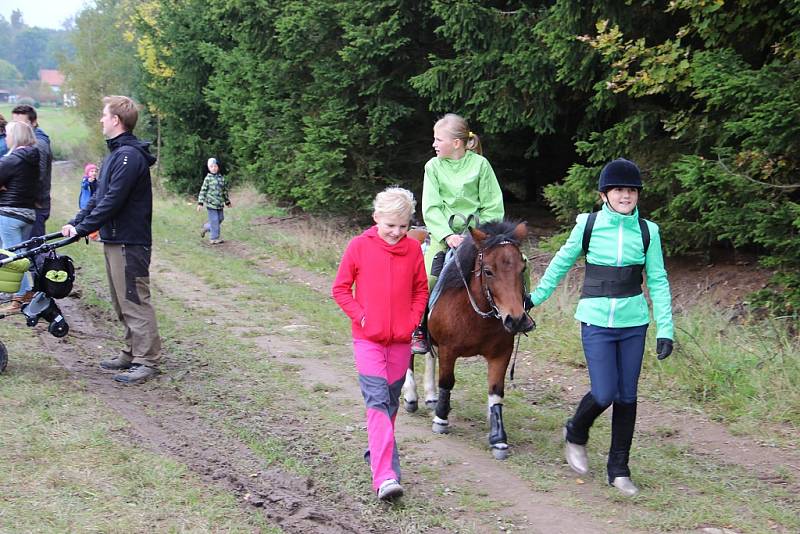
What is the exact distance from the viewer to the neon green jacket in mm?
6457

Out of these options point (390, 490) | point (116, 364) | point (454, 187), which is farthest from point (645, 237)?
point (116, 364)

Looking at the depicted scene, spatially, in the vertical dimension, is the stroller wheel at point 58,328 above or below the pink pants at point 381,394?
below

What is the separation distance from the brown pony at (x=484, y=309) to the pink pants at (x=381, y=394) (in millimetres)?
822

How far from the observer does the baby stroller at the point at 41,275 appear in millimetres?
7125

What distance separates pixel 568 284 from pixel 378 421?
7.18 metres

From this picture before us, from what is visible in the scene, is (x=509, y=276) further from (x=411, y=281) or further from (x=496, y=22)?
(x=496, y=22)

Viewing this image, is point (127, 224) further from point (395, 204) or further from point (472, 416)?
point (472, 416)

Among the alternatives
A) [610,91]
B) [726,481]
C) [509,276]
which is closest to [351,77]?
[610,91]

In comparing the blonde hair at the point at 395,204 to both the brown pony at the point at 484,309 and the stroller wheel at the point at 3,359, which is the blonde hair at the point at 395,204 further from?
the stroller wheel at the point at 3,359

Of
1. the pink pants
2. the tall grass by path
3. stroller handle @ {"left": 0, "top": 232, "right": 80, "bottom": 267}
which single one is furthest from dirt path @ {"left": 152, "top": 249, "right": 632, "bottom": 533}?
stroller handle @ {"left": 0, "top": 232, "right": 80, "bottom": 267}

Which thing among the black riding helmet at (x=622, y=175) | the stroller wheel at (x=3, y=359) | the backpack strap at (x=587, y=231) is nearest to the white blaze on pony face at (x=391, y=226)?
the backpack strap at (x=587, y=231)

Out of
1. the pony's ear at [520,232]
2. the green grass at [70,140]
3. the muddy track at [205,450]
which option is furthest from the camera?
the green grass at [70,140]

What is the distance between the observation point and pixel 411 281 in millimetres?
5051

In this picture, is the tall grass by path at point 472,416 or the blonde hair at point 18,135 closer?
the tall grass by path at point 472,416
